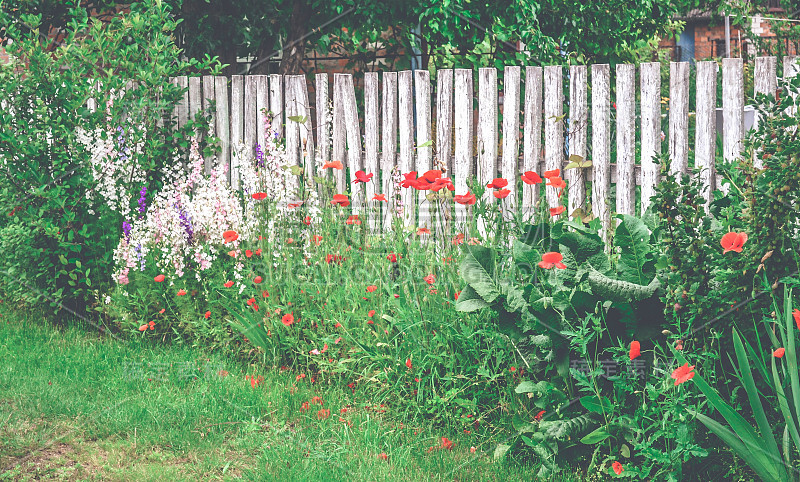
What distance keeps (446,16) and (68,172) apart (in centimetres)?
359

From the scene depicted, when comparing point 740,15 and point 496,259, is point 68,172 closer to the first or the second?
point 496,259

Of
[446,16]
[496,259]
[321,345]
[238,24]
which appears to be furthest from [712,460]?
[238,24]

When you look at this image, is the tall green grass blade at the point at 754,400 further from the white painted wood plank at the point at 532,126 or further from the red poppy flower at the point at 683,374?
the white painted wood plank at the point at 532,126

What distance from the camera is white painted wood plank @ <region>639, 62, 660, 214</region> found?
432 cm

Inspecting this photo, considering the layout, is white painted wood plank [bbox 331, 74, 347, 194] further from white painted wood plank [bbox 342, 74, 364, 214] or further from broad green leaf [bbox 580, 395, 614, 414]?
broad green leaf [bbox 580, 395, 614, 414]

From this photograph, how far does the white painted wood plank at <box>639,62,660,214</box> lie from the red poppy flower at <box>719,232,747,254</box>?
199 cm

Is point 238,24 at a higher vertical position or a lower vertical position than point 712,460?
higher

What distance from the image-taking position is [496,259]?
3254 mm

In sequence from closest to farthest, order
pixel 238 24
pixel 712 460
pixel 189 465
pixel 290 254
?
pixel 712 460
pixel 189 465
pixel 290 254
pixel 238 24

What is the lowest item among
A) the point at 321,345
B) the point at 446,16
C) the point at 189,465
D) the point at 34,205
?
the point at 189,465

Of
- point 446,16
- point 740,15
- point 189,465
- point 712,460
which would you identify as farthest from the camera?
point 740,15

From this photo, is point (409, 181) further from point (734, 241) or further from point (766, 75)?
point (766, 75)

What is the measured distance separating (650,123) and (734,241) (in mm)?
2133

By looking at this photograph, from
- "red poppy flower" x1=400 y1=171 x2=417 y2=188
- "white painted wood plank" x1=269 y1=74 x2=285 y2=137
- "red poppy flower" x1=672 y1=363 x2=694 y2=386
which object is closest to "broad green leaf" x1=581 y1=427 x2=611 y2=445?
"red poppy flower" x1=672 y1=363 x2=694 y2=386
